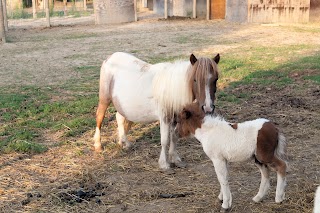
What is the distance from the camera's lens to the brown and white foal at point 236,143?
411cm

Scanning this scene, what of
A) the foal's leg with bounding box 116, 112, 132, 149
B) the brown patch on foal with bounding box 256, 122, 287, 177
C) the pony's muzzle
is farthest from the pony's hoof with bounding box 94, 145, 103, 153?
the brown patch on foal with bounding box 256, 122, 287, 177

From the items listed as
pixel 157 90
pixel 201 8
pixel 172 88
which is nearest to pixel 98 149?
pixel 157 90

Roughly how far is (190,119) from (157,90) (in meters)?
1.01

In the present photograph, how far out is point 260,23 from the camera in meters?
20.8

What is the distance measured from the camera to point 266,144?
4070 mm

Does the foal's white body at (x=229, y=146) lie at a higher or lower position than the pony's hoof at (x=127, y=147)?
higher

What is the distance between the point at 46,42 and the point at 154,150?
12778mm

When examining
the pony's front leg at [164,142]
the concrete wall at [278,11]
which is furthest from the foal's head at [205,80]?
the concrete wall at [278,11]

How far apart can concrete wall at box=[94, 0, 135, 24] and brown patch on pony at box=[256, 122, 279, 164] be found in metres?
21.4

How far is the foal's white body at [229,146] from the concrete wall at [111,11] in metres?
21.1

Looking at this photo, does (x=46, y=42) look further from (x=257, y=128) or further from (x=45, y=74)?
(x=257, y=128)

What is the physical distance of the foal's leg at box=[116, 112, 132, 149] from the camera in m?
6.20

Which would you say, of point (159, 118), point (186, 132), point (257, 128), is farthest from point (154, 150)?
point (257, 128)

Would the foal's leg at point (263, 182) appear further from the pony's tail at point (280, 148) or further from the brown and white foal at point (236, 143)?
the pony's tail at point (280, 148)
